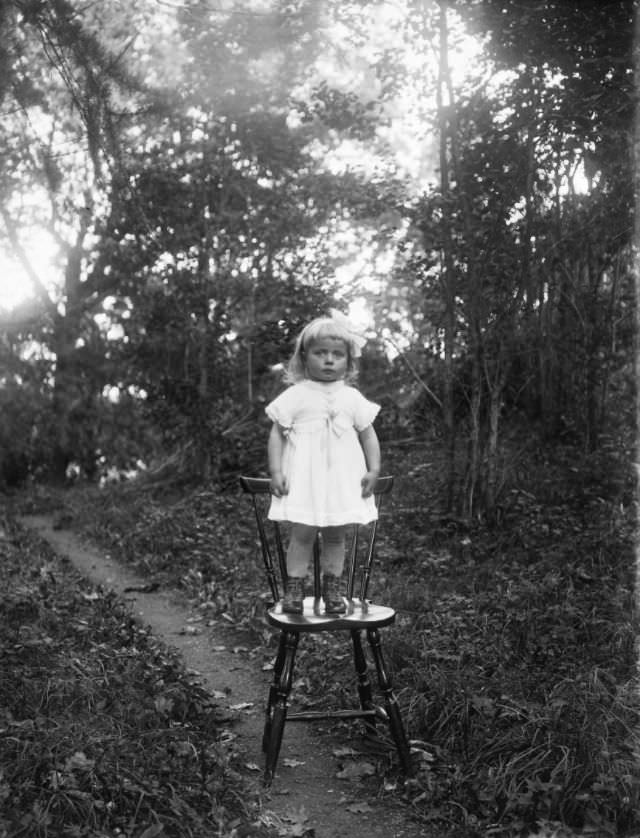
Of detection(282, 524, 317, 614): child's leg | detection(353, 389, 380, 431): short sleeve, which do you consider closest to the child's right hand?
detection(282, 524, 317, 614): child's leg

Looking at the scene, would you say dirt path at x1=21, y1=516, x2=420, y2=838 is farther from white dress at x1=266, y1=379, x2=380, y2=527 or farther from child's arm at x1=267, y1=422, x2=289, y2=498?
child's arm at x1=267, y1=422, x2=289, y2=498

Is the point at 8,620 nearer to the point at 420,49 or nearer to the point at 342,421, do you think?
the point at 342,421

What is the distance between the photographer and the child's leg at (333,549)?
4.00 meters

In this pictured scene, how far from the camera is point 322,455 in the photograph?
3928 mm

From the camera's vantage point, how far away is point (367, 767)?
388cm

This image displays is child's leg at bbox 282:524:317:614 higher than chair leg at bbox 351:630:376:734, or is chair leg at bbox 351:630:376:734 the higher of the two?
child's leg at bbox 282:524:317:614

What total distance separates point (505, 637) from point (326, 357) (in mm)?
2164

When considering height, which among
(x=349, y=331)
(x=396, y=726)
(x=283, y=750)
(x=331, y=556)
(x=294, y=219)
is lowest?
(x=283, y=750)

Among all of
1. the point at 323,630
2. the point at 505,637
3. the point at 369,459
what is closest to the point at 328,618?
the point at 323,630

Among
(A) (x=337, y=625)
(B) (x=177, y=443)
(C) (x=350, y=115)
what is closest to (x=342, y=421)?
(A) (x=337, y=625)

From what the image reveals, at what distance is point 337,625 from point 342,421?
962mm

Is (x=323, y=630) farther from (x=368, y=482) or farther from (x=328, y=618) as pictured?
(x=368, y=482)

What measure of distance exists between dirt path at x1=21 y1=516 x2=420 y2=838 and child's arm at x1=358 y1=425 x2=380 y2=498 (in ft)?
4.37

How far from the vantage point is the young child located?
386 cm
